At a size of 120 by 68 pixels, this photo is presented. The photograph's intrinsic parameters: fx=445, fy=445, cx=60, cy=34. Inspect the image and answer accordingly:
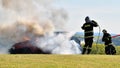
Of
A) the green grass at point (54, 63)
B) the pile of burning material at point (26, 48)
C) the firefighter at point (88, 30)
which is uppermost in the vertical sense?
the firefighter at point (88, 30)

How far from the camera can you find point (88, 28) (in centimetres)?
2658

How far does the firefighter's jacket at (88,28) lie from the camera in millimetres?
26406

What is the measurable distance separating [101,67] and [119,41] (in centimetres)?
3773

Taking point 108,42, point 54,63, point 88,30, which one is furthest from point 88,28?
point 54,63

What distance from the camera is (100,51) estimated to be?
39750 millimetres

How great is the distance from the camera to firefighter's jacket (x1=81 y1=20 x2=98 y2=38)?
26.4m

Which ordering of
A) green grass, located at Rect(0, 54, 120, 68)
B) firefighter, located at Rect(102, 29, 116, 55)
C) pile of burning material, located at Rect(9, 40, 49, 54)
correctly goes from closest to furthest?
green grass, located at Rect(0, 54, 120, 68)
pile of burning material, located at Rect(9, 40, 49, 54)
firefighter, located at Rect(102, 29, 116, 55)

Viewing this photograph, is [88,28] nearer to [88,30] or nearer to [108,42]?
[88,30]

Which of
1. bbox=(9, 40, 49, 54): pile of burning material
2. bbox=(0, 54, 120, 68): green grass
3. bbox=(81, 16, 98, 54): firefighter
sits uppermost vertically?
bbox=(81, 16, 98, 54): firefighter

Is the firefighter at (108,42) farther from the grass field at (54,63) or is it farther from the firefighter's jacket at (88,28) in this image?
the grass field at (54,63)

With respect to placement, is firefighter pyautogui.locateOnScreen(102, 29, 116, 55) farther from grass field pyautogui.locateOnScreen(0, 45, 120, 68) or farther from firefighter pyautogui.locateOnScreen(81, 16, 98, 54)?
grass field pyautogui.locateOnScreen(0, 45, 120, 68)

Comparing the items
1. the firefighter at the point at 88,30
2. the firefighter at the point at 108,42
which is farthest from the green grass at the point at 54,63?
the firefighter at the point at 108,42

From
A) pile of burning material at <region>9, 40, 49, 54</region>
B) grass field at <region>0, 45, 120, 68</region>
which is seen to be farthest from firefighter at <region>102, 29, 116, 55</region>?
grass field at <region>0, 45, 120, 68</region>

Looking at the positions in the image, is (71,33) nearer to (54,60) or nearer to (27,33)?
(27,33)
